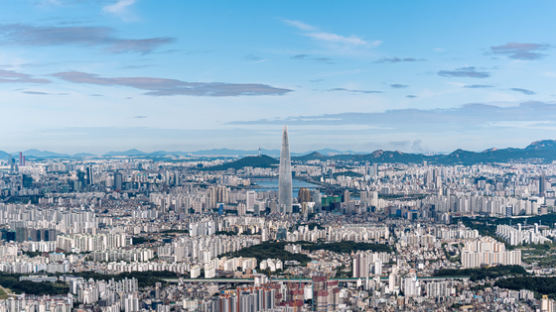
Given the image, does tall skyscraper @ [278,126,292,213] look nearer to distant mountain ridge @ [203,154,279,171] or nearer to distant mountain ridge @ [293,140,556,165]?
distant mountain ridge @ [203,154,279,171]

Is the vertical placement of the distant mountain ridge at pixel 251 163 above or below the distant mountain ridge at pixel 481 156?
below

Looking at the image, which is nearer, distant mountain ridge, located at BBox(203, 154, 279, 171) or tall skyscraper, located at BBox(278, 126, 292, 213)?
tall skyscraper, located at BBox(278, 126, 292, 213)

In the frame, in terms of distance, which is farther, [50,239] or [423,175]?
[423,175]

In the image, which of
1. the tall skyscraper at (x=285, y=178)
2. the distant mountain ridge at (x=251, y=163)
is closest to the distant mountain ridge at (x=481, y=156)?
the distant mountain ridge at (x=251, y=163)

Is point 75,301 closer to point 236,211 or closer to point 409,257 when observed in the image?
point 409,257

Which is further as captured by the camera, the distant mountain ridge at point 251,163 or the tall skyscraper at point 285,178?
the distant mountain ridge at point 251,163

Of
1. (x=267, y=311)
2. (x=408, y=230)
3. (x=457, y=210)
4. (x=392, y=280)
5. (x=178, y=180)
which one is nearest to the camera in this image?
(x=267, y=311)

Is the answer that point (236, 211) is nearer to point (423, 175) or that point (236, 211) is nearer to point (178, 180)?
point (178, 180)

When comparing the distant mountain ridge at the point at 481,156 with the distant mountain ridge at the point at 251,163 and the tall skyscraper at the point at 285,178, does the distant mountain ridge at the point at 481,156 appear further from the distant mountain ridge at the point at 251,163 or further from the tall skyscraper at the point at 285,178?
the tall skyscraper at the point at 285,178

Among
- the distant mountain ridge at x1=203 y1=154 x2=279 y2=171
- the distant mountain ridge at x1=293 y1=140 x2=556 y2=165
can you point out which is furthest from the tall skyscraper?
the distant mountain ridge at x1=293 y1=140 x2=556 y2=165

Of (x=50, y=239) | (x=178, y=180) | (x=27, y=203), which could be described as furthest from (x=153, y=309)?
(x=178, y=180)

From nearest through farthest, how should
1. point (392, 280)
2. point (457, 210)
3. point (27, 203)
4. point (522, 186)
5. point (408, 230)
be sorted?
1. point (392, 280)
2. point (408, 230)
3. point (457, 210)
4. point (27, 203)
5. point (522, 186)
